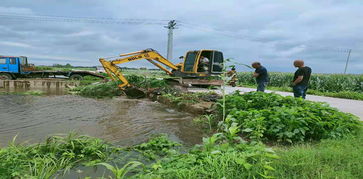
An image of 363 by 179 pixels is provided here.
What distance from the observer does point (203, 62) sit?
1331 centimetres

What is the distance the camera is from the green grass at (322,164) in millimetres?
2234

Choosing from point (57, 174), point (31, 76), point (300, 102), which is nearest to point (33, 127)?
point (57, 174)

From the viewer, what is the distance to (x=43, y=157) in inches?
114

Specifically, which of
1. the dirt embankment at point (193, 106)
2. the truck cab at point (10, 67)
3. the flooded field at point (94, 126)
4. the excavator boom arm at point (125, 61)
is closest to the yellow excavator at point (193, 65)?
the excavator boom arm at point (125, 61)

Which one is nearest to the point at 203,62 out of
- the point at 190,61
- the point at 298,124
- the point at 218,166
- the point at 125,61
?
the point at 190,61

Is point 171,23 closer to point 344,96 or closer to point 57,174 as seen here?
point 344,96

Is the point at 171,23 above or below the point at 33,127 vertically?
above

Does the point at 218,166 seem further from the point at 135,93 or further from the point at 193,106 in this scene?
the point at 135,93

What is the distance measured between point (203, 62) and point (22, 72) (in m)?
16.0

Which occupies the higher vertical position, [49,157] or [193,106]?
[193,106]

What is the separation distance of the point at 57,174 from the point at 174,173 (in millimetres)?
1505

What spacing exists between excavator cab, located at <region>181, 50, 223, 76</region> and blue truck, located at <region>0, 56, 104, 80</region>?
10940 mm

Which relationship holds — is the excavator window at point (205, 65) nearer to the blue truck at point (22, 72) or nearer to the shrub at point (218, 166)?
the shrub at point (218, 166)

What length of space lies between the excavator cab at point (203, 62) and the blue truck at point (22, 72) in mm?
10940
